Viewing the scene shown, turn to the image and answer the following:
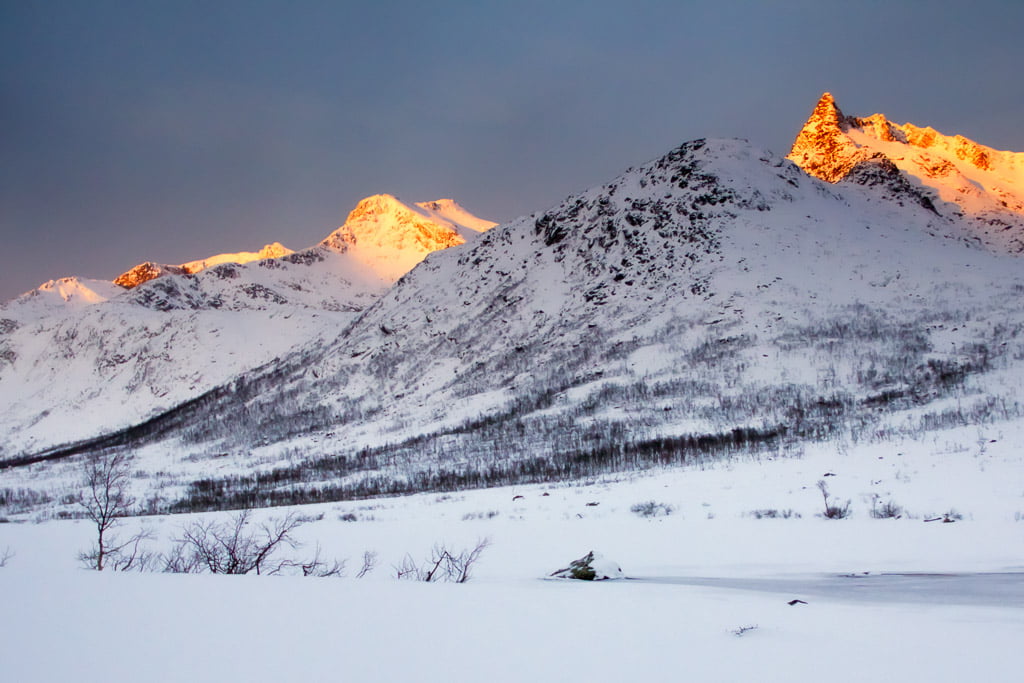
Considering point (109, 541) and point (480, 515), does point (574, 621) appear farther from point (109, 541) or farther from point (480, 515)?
point (109, 541)

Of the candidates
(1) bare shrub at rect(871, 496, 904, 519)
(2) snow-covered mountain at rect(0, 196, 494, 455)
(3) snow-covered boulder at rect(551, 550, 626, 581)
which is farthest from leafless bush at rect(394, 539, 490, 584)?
(2) snow-covered mountain at rect(0, 196, 494, 455)

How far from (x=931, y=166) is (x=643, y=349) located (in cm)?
14708

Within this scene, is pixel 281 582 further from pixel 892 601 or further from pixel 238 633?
pixel 892 601

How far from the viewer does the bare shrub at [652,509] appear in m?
15.8

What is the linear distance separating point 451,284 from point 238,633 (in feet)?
347

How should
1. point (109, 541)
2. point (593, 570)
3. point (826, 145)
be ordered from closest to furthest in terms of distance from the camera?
1. point (593, 570)
2. point (109, 541)
3. point (826, 145)

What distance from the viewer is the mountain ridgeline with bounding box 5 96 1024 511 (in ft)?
142

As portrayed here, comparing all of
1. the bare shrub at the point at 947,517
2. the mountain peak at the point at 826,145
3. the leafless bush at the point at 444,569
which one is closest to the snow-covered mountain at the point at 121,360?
the leafless bush at the point at 444,569

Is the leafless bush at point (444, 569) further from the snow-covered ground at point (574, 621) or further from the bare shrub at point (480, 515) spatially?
the bare shrub at point (480, 515)

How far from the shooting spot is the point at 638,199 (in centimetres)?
10450

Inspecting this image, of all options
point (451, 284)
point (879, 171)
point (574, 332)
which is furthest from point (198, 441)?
point (879, 171)

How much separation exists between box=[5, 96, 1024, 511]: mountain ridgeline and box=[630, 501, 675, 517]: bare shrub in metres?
13.9

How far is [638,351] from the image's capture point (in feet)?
226

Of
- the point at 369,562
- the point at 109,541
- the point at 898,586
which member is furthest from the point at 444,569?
the point at 109,541
